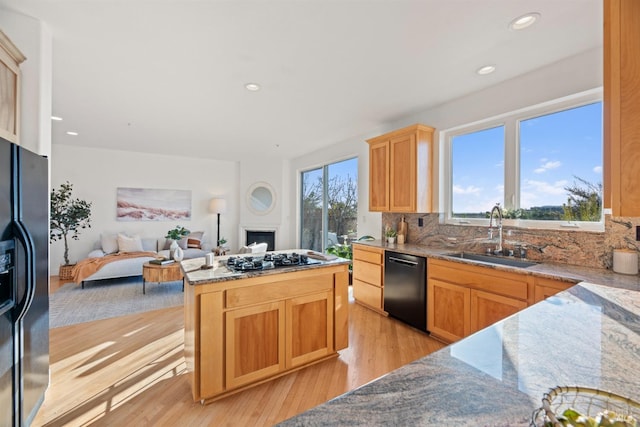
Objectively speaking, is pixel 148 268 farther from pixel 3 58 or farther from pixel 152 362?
pixel 3 58

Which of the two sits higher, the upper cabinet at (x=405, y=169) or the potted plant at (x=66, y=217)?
the upper cabinet at (x=405, y=169)

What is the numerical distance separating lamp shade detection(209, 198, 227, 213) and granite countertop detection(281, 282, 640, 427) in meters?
6.34

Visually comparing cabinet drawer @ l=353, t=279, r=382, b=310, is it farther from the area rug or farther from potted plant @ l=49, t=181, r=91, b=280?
potted plant @ l=49, t=181, r=91, b=280

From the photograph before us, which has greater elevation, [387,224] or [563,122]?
[563,122]

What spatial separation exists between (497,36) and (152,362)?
12.3ft

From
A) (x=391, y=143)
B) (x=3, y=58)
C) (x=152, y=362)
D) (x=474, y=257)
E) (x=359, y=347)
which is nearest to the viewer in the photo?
(x=3, y=58)

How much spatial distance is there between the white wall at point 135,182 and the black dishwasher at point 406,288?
4.83 metres

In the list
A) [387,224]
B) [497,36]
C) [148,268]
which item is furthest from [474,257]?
[148,268]

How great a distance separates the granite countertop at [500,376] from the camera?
0.56m

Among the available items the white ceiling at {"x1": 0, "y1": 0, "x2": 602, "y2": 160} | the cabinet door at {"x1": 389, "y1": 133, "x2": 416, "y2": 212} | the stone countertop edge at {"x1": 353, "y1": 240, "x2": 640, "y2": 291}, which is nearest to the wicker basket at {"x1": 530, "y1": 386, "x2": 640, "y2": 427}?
the stone countertop edge at {"x1": 353, "y1": 240, "x2": 640, "y2": 291}

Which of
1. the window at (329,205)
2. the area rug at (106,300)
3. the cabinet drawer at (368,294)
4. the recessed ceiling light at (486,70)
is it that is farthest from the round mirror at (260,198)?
the recessed ceiling light at (486,70)

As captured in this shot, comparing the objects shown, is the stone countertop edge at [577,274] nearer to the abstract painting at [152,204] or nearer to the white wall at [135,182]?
the white wall at [135,182]

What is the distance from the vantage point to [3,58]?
1.64 m

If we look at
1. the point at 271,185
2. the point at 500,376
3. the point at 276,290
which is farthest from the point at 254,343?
the point at 271,185
